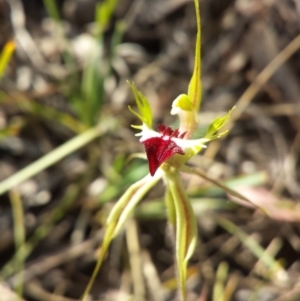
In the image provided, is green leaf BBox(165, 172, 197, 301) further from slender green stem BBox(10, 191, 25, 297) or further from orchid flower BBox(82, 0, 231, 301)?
slender green stem BBox(10, 191, 25, 297)

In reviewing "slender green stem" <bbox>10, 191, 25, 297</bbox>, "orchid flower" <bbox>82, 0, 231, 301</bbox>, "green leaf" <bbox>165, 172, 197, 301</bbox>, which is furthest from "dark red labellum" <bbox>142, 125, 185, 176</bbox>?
"slender green stem" <bbox>10, 191, 25, 297</bbox>

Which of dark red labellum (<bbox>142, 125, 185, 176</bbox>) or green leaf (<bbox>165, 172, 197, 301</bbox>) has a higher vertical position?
dark red labellum (<bbox>142, 125, 185, 176</bbox>)

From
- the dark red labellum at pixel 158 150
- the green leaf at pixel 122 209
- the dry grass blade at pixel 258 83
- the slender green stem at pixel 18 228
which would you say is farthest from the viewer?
the dry grass blade at pixel 258 83

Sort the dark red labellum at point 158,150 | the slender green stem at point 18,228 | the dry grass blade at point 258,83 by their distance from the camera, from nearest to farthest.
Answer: the dark red labellum at point 158,150 → the slender green stem at point 18,228 → the dry grass blade at point 258,83

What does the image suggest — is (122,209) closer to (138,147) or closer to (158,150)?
(158,150)

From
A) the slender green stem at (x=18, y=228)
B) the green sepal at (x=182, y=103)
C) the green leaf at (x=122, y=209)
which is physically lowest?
the green leaf at (x=122, y=209)

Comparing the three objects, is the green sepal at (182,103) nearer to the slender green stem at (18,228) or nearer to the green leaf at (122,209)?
the green leaf at (122,209)

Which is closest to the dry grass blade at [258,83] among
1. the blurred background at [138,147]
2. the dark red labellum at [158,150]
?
the blurred background at [138,147]
